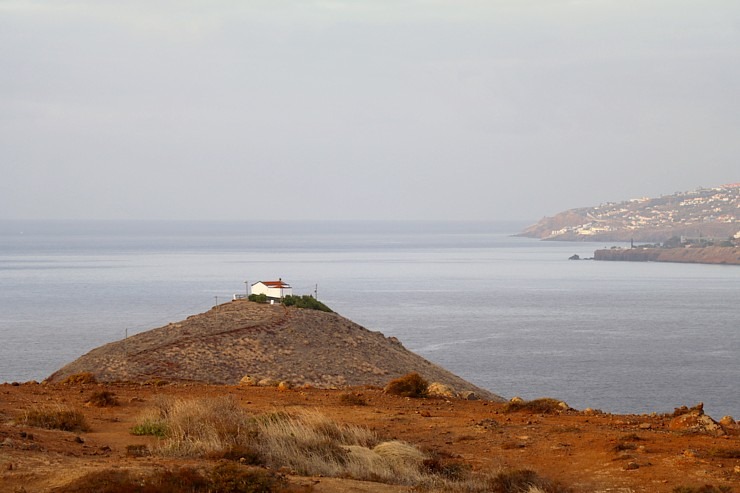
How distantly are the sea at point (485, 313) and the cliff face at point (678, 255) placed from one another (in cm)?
1341

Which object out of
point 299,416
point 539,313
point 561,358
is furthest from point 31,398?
point 539,313

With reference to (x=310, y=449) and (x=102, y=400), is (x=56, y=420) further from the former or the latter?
(x=310, y=449)

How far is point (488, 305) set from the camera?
8412 centimetres

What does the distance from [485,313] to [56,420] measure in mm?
66992

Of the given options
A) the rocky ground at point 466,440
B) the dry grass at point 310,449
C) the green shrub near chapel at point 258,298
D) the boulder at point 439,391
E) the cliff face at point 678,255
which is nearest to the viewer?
the rocky ground at point 466,440

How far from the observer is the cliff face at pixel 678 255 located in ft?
551

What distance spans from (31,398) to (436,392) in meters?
6.99

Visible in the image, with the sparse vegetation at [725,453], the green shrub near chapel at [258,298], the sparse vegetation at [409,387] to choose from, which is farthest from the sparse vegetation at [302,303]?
the sparse vegetation at [725,453]

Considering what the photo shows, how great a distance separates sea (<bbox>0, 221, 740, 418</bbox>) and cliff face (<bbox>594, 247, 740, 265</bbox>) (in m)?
13.4

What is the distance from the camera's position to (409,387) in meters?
16.5

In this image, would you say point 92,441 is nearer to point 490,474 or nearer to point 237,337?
point 490,474

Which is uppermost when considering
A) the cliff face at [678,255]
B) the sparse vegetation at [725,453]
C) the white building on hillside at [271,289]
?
the sparse vegetation at [725,453]

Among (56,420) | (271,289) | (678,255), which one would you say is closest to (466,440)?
(56,420)

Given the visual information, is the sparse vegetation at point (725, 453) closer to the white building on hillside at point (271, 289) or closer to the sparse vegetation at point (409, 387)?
the sparse vegetation at point (409, 387)
